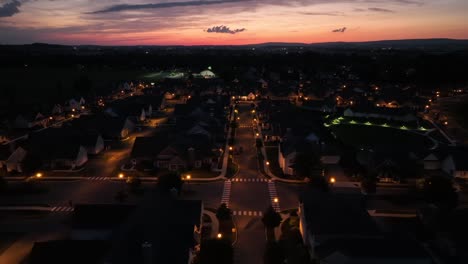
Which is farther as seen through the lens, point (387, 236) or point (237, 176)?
point (237, 176)

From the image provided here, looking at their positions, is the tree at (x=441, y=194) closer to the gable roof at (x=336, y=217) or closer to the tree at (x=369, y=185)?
the tree at (x=369, y=185)

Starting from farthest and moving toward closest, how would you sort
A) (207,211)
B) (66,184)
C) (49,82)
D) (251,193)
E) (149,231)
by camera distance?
(49,82) → (66,184) → (251,193) → (207,211) → (149,231)

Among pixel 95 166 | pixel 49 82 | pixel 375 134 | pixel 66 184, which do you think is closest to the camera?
pixel 66 184

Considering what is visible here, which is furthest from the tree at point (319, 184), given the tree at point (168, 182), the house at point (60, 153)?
the house at point (60, 153)

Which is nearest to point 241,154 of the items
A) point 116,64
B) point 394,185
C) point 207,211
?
point 207,211

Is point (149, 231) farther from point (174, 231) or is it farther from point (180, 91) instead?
point (180, 91)

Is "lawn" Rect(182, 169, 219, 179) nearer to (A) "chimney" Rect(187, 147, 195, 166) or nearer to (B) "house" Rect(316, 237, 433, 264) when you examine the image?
(A) "chimney" Rect(187, 147, 195, 166)

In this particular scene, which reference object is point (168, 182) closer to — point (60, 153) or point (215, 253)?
point (215, 253)
